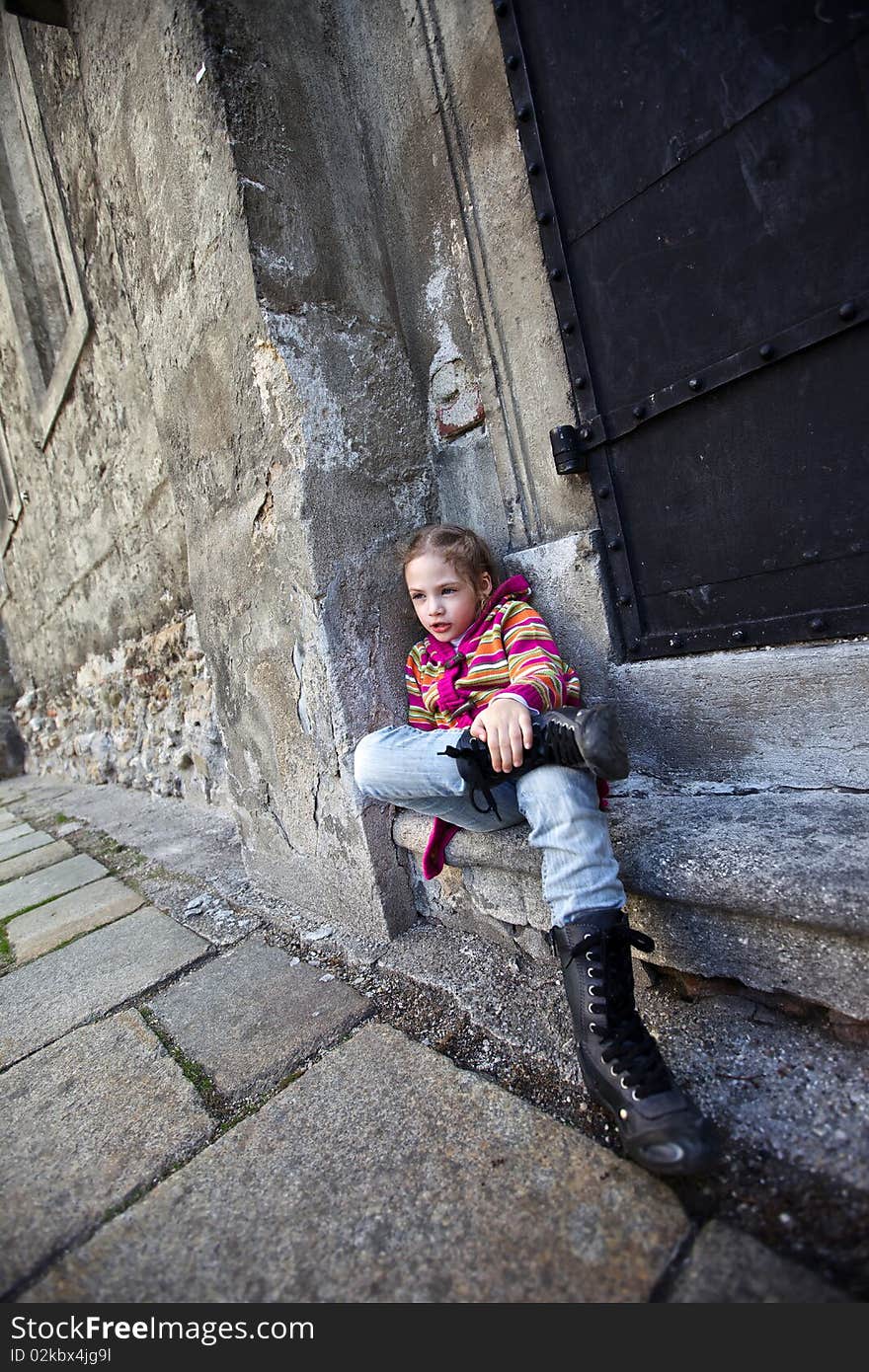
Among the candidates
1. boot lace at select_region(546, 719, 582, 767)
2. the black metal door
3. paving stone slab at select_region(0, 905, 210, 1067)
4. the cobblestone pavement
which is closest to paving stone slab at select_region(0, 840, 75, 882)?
paving stone slab at select_region(0, 905, 210, 1067)

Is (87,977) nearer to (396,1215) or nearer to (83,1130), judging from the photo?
(83,1130)

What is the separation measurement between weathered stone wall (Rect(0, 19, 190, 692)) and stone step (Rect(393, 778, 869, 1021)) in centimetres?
233

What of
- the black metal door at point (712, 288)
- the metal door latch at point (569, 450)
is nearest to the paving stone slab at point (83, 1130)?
the black metal door at point (712, 288)

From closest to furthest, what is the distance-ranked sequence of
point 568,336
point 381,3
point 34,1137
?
point 34,1137 < point 568,336 < point 381,3

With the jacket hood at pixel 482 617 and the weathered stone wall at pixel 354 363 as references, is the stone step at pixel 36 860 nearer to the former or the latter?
the weathered stone wall at pixel 354 363

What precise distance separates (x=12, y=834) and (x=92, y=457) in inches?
94.9

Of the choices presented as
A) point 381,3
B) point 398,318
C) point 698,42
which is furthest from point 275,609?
point 381,3

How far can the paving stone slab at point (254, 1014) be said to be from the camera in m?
1.31

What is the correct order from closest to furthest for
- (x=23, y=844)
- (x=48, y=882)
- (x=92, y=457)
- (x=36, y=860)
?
Result: (x=48, y=882) → (x=36, y=860) → (x=23, y=844) → (x=92, y=457)

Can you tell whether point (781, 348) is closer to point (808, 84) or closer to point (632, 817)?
point (808, 84)

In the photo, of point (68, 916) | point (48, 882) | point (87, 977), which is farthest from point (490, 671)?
point (48, 882)

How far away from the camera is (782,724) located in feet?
4.38

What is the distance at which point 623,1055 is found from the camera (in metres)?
1.03

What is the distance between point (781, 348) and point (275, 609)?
1287mm
